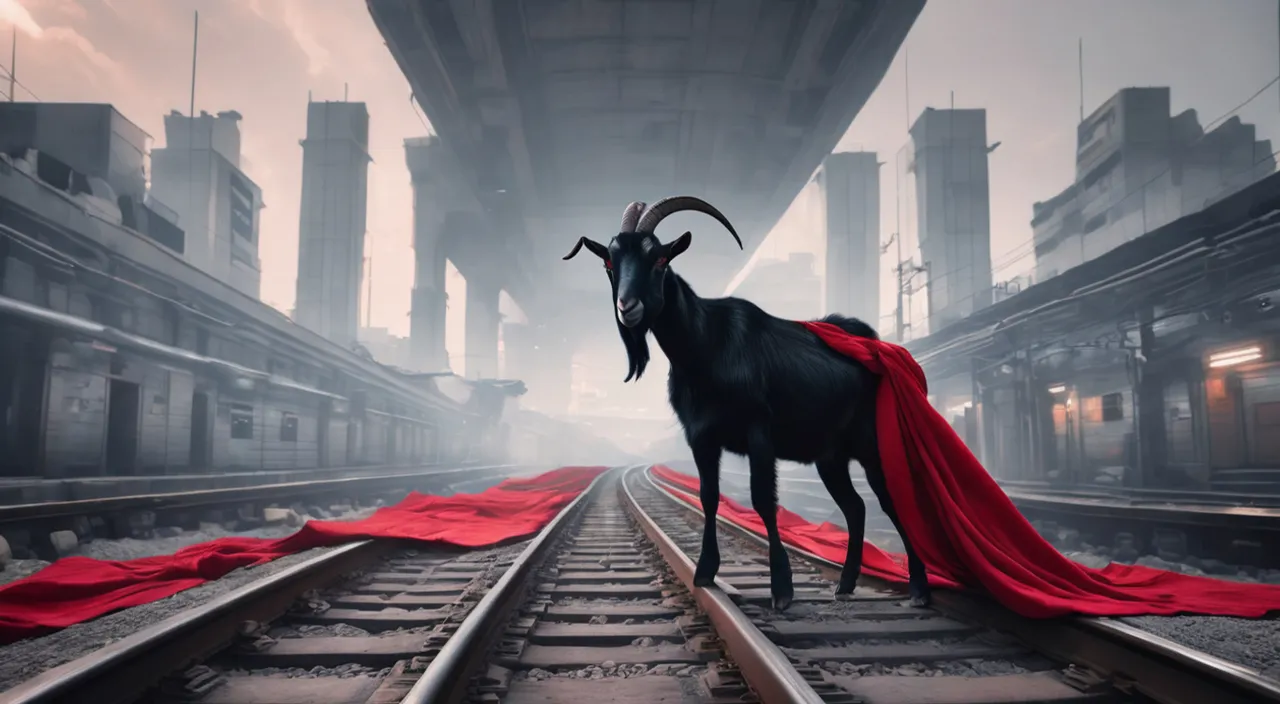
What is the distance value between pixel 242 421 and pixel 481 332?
25193 millimetres

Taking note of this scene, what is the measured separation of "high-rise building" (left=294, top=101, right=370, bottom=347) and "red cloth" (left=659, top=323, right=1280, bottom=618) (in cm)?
3045

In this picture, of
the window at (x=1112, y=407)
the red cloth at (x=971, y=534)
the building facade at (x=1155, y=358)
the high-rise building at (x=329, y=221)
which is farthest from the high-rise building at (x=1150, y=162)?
the high-rise building at (x=329, y=221)

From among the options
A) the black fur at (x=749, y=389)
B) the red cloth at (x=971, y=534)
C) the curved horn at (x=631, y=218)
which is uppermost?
the curved horn at (x=631, y=218)

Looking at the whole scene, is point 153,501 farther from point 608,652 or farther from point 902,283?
point 902,283

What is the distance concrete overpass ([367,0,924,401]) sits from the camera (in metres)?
14.9

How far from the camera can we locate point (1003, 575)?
3170mm

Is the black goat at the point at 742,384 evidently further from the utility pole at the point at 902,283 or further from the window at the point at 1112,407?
the utility pole at the point at 902,283

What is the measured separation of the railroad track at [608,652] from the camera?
227 cm

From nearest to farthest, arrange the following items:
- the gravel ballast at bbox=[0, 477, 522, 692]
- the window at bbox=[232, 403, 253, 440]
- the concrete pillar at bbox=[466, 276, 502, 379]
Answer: the gravel ballast at bbox=[0, 477, 522, 692] < the window at bbox=[232, 403, 253, 440] < the concrete pillar at bbox=[466, 276, 502, 379]

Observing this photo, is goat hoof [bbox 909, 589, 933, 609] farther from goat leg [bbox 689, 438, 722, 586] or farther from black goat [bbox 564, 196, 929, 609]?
goat leg [bbox 689, 438, 722, 586]

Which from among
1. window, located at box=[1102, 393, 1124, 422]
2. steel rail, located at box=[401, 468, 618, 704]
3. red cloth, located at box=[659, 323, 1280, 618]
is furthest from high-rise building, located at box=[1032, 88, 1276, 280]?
steel rail, located at box=[401, 468, 618, 704]

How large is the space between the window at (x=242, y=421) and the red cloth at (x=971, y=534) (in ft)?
57.4

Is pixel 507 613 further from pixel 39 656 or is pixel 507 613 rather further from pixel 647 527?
pixel 647 527

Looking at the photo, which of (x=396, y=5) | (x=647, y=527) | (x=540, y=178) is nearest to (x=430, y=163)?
(x=540, y=178)
